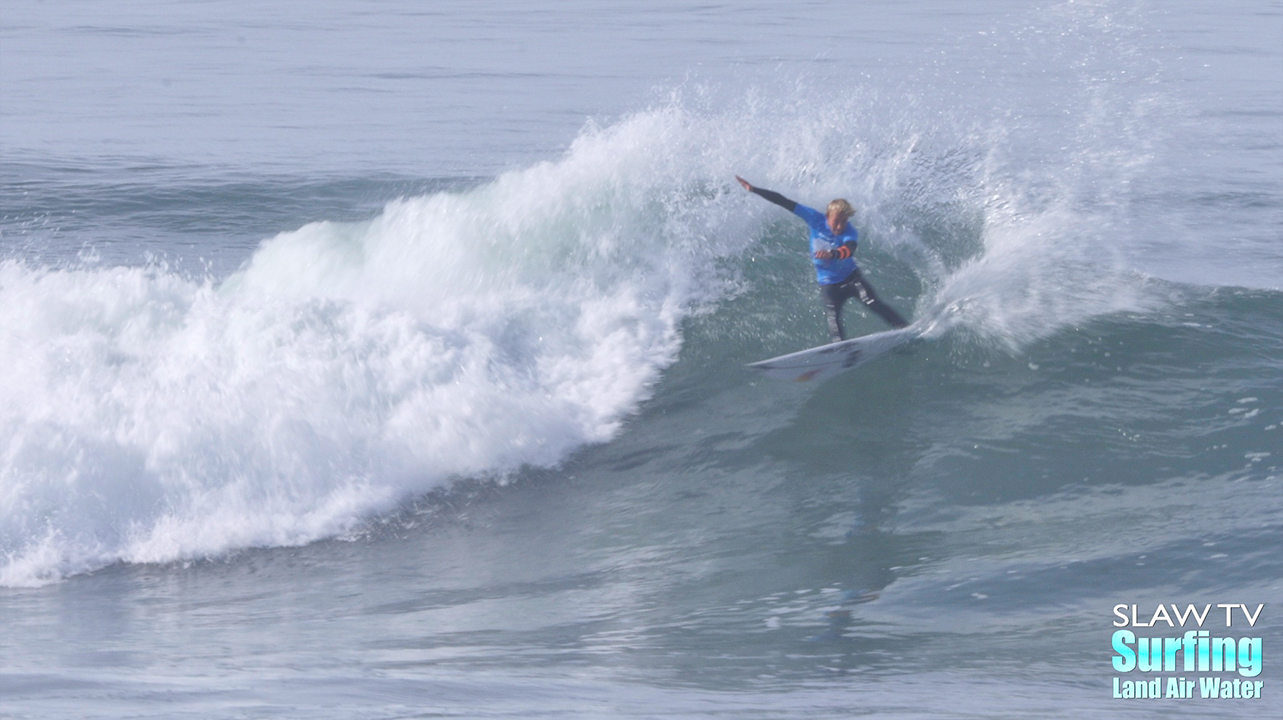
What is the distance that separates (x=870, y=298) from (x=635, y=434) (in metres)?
2.15

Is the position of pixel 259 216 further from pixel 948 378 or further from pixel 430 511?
pixel 948 378

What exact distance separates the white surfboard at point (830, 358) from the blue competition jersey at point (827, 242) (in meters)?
0.54

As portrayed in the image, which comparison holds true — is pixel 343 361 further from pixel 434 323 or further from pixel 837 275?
pixel 837 275

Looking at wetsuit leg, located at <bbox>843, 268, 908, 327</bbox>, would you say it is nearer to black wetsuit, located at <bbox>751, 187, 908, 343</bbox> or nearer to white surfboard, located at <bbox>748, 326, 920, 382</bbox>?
black wetsuit, located at <bbox>751, 187, 908, 343</bbox>

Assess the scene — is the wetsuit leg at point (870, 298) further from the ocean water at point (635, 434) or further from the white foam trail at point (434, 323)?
the white foam trail at point (434, 323)

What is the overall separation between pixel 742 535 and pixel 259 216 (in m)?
9.92

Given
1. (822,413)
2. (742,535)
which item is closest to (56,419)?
(742,535)

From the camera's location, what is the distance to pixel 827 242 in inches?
359

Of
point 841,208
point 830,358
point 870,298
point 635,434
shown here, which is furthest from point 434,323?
point 870,298

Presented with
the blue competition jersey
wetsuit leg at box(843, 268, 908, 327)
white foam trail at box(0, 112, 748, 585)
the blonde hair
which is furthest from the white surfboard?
white foam trail at box(0, 112, 748, 585)

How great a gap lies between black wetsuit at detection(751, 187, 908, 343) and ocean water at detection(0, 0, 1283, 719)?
0.50 m

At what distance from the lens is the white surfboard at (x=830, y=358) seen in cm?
907

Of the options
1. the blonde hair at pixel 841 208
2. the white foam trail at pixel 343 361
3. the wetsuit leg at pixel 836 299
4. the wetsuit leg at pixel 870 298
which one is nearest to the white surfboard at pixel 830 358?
the wetsuit leg at pixel 870 298

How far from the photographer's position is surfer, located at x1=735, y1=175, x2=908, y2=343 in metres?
9.04
